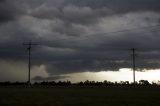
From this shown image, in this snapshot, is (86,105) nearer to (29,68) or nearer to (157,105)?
(157,105)

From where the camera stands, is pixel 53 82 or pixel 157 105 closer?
pixel 157 105

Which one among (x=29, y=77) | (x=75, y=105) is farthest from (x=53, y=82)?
(x=75, y=105)

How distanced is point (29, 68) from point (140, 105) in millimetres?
76721

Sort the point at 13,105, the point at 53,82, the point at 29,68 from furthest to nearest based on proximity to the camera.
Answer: the point at 53,82
the point at 29,68
the point at 13,105

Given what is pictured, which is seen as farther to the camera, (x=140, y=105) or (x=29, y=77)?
(x=29, y=77)

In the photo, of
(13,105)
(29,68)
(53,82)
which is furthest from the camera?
(53,82)

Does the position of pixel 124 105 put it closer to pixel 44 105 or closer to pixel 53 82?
pixel 44 105

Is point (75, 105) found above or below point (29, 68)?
below

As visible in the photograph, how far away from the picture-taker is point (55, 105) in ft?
145

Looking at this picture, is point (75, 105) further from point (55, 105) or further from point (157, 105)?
point (157, 105)

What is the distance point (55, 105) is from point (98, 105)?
527 cm

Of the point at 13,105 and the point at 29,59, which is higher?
the point at 29,59

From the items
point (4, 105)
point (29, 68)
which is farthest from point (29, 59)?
point (4, 105)

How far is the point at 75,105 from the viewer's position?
148 ft
